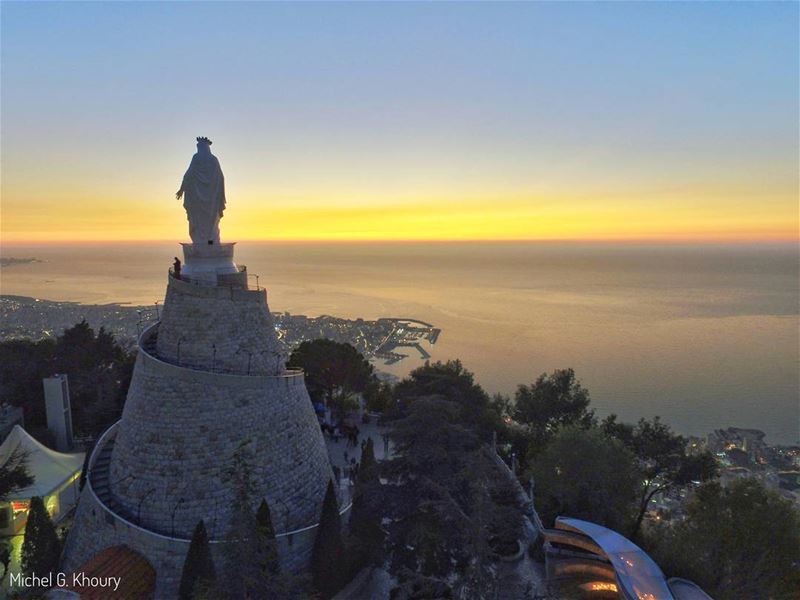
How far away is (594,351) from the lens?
59469mm

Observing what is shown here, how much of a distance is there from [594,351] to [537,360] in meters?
8.88

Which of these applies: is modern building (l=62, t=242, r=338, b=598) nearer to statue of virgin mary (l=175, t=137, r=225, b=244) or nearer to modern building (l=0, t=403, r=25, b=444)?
statue of virgin mary (l=175, t=137, r=225, b=244)

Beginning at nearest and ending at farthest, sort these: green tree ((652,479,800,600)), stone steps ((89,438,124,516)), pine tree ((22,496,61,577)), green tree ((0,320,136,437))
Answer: pine tree ((22,496,61,577))
stone steps ((89,438,124,516))
green tree ((652,479,800,600))
green tree ((0,320,136,437))

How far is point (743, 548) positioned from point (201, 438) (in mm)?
15155

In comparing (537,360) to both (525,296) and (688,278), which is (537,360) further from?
(688,278)

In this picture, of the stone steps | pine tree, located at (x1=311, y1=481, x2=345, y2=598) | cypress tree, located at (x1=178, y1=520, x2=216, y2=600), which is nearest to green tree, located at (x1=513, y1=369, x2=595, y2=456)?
pine tree, located at (x1=311, y1=481, x2=345, y2=598)

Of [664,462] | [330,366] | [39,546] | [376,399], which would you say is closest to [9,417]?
[39,546]

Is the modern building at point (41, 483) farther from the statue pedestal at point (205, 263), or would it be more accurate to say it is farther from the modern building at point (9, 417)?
the statue pedestal at point (205, 263)

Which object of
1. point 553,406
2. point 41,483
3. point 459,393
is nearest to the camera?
point 41,483

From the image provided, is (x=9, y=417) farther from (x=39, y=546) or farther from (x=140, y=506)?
(x=140, y=506)

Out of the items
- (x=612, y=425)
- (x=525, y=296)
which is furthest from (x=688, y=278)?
(x=612, y=425)

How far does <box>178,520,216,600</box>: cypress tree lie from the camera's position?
9531mm

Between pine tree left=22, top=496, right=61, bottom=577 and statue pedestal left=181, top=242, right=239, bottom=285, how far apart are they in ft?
22.0

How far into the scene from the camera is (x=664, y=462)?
62.3ft
